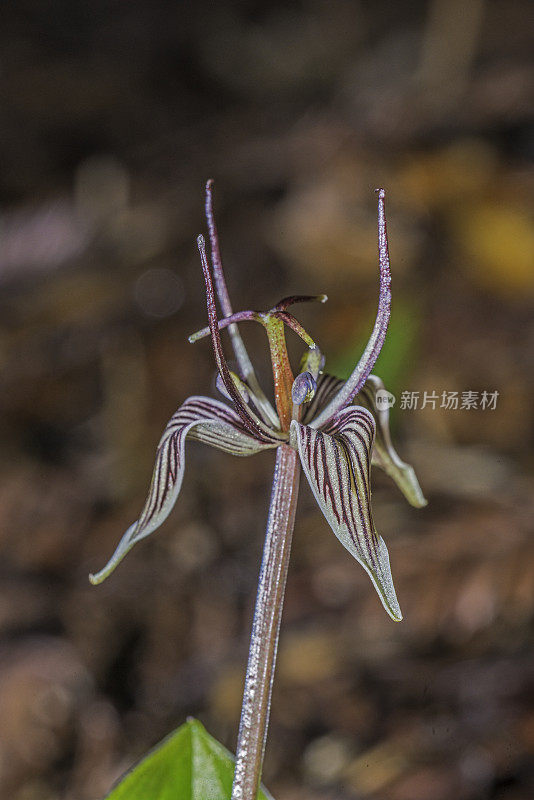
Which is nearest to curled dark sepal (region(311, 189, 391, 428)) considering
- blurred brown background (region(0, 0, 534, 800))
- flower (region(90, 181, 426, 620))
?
flower (region(90, 181, 426, 620))

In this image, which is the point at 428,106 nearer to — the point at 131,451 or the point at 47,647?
the point at 131,451

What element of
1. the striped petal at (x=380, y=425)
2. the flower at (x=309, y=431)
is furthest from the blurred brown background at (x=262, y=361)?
the flower at (x=309, y=431)

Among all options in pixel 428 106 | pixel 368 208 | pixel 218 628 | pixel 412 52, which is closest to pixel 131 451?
pixel 218 628

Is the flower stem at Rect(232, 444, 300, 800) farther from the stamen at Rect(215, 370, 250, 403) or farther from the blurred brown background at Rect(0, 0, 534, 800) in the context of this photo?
the blurred brown background at Rect(0, 0, 534, 800)

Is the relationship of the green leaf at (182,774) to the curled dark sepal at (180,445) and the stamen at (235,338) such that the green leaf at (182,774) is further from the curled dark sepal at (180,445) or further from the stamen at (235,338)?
the stamen at (235,338)

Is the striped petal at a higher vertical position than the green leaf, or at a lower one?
higher

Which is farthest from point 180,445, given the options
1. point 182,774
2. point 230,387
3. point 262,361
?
point 262,361
